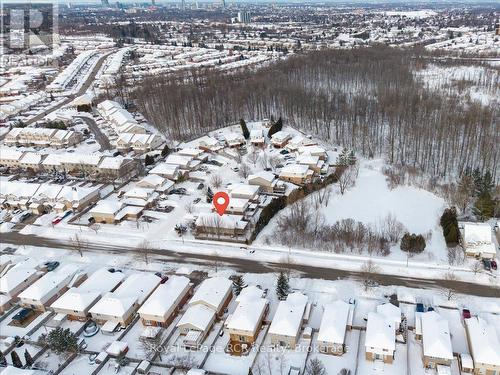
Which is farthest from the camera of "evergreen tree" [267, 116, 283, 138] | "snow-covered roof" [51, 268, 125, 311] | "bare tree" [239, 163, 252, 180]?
"evergreen tree" [267, 116, 283, 138]

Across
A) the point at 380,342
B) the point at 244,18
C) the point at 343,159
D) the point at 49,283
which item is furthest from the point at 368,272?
the point at 244,18

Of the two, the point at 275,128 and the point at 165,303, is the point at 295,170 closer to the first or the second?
the point at 275,128

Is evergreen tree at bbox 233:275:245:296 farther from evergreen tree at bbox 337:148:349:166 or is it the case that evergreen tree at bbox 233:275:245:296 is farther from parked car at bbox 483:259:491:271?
evergreen tree at bbox 337:148:349:166

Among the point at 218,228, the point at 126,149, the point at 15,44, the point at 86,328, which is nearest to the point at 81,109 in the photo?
the point at 126,149

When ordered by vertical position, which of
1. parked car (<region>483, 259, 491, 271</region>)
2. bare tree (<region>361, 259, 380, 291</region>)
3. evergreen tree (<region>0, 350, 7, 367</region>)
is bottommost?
evergreen tree (<region>0, 350, 7, 367</region>)

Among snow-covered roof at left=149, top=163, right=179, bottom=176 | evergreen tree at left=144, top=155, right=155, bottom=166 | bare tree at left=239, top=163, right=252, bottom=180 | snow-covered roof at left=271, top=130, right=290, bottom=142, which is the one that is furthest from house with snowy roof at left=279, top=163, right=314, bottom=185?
evergreen tree at left=144, top=155, right=155, bottom=166
